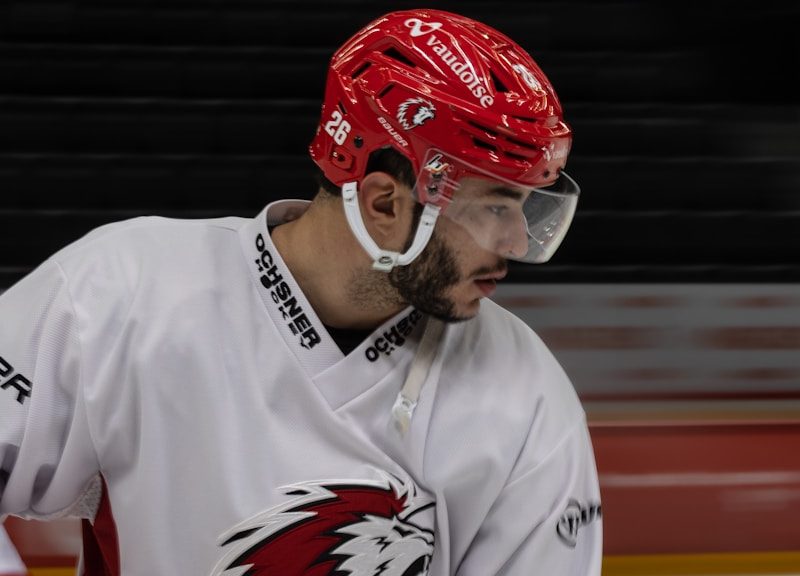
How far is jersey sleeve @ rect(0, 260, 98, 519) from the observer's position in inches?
57.9

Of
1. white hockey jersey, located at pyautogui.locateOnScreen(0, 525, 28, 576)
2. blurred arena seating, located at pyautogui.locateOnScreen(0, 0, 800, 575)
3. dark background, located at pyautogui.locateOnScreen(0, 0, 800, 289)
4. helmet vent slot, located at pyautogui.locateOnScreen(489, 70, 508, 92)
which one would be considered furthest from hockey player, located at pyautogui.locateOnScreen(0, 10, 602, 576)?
dark background, located at pyautogui.locateOnScreen(0, 0, 800, 289)

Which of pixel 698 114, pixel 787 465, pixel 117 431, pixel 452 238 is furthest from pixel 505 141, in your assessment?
pixel 698 114

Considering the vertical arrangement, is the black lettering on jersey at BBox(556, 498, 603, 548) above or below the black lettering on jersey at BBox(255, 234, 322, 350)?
below

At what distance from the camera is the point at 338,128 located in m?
1.52

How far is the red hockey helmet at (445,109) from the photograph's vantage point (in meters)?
1.42

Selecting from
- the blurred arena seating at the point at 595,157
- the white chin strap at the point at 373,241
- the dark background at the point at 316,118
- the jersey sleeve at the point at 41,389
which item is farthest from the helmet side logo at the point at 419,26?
the dark background at the point at 316,118

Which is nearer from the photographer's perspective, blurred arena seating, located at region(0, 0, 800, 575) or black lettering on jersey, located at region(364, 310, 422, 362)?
black lettering on jersey, located at region(364, 310, 422, 362)

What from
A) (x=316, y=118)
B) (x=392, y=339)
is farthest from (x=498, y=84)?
(x=316, y=118)

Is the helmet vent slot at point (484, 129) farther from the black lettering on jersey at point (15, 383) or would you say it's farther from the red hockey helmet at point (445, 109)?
the black lettering on jersey at point (15, 383)

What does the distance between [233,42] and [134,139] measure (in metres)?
0.52

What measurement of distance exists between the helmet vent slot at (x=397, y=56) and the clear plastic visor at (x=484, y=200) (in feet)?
0.41

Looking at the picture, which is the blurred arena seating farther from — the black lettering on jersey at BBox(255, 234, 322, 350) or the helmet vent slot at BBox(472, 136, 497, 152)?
the helmet vent slot at BBox(472, 136, 497, 152)

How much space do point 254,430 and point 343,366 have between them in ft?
0.49

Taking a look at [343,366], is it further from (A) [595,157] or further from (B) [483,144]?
(A) [595,157]
